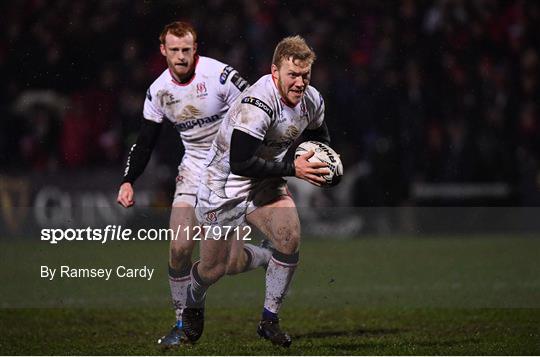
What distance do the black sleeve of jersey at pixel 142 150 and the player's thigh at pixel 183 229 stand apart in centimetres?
40

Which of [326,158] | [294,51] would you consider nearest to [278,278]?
[326,158]

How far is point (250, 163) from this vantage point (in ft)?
25.3

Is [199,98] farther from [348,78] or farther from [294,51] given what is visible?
[348,78]

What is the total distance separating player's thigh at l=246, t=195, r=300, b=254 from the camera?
8062 millimetres

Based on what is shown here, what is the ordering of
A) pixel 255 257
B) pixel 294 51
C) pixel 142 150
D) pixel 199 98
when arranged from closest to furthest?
pixel 294 51 < pixel 199 98 < pixel 142 150 < pixel 255 257

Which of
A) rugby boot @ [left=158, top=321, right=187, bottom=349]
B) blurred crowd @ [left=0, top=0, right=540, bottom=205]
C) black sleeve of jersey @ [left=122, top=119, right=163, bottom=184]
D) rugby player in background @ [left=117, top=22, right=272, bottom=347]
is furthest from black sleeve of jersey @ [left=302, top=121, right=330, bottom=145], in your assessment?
blurred crowd @ [left=0, top=0, right=540, bottom=205]

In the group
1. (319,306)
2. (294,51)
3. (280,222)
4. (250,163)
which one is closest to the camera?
(294,51)

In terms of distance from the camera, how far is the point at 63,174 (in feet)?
49.9

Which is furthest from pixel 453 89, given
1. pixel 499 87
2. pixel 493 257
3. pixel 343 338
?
pixel 343 338

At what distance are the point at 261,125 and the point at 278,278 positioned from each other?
3.77ft

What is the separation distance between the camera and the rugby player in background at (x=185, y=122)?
27.3 ft

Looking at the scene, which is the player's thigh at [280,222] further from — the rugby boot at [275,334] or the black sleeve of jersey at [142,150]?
the black sleeve of jersey at [142,150]

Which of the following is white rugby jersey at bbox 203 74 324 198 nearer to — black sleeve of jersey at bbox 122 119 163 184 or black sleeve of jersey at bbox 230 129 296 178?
black sleeve of jersey at bbox 230 129 296 178

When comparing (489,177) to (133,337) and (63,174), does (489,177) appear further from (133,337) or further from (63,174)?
(133,337)
